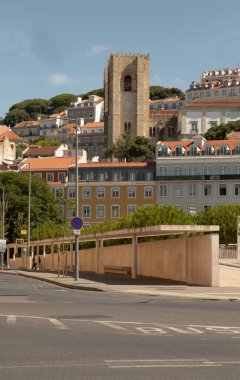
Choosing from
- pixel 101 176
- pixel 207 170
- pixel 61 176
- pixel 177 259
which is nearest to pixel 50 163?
pixel 61 176

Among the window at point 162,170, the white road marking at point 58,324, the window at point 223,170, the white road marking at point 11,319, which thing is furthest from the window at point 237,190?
the white road marking at point 58,324

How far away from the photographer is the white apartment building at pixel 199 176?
12781 cm

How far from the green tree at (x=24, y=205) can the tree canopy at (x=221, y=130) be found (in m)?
60.9

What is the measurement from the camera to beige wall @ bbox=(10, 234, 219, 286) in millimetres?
37469

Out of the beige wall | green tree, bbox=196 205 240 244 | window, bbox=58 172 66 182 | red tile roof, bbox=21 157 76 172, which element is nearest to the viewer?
the beige wall

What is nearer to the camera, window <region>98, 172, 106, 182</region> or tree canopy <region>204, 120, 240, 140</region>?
window <region>98, 172, 106, 182</region>

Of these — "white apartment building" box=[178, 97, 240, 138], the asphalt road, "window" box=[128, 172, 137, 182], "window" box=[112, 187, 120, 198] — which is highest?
"white apartment building" box=[178, 97, 240, 138]

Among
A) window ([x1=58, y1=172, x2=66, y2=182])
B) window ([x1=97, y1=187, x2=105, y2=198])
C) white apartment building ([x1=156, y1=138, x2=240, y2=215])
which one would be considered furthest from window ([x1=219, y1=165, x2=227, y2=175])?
window ([x1=58, y1=172, x2=66, y2=182])

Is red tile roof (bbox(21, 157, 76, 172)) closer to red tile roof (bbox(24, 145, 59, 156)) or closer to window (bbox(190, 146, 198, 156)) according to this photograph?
window (bbox(190, 146, 198, 156))

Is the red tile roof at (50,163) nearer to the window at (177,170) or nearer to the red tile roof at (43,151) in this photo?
the window at (177,170)

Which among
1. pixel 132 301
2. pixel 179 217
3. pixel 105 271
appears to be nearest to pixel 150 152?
pixel 179 217

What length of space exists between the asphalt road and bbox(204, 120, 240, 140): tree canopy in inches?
6073

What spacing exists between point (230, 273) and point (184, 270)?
25.6ft

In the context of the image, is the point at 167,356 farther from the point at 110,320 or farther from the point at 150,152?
the point at 150,152
